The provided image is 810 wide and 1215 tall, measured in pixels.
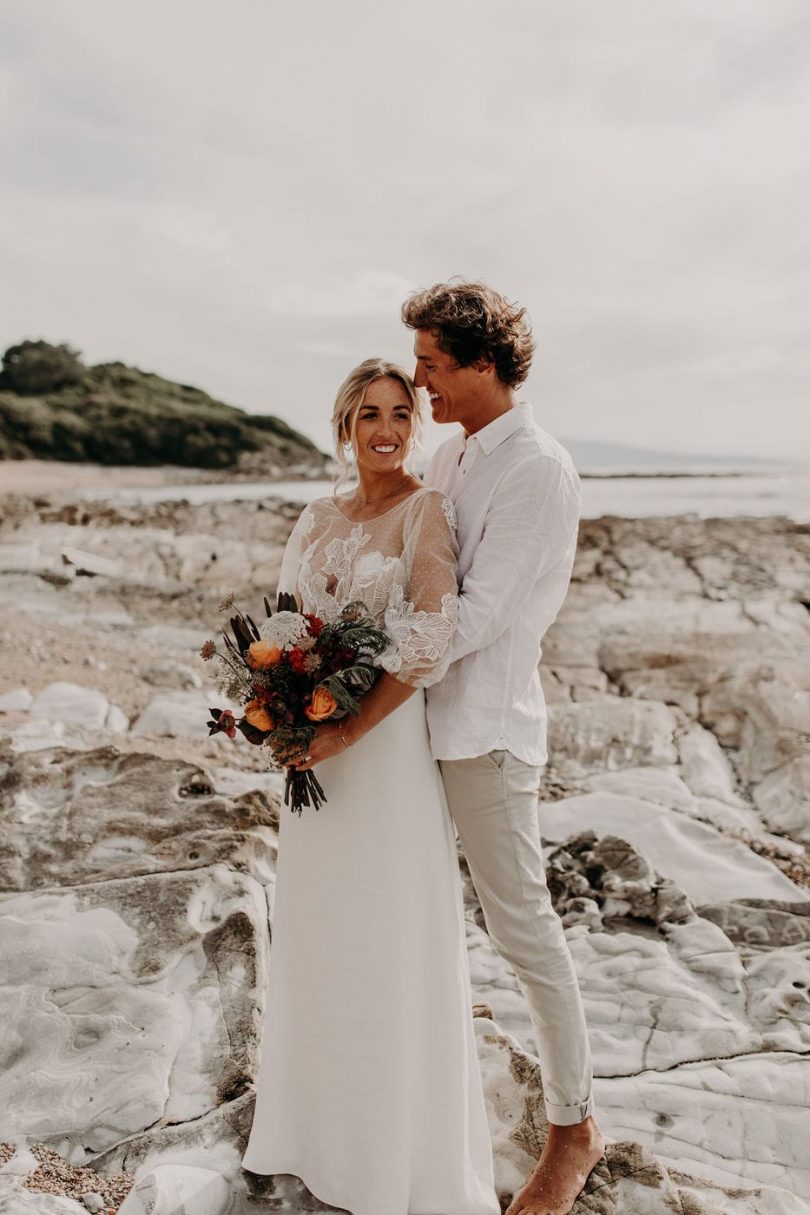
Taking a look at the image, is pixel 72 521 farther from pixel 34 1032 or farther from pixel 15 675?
pixel 34 1032

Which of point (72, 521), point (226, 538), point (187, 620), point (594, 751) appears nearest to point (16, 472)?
point (72, 521)

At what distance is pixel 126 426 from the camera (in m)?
28.7

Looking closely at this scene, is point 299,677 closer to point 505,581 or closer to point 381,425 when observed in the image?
point 505,581

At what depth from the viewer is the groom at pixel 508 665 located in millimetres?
2508

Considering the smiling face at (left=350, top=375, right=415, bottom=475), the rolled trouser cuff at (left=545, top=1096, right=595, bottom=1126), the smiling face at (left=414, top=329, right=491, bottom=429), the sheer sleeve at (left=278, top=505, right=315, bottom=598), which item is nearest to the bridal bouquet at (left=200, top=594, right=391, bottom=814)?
the sheer sleeve at (left=278, top=505, right=315, bottom=598)

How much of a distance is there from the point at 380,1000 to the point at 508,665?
3.07 feet

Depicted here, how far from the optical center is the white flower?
241 cm

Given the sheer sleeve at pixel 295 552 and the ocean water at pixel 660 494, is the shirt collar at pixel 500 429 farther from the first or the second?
the ocean water at pixel 660 494

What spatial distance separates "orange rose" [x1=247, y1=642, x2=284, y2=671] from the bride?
0.77ft

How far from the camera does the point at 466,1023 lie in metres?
2.70

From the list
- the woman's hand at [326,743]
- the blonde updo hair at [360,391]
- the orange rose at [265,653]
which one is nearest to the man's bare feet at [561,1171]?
the woman's hand at [326,743]

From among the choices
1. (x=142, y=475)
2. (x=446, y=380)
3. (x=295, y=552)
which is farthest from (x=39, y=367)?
(x=446, y=380)

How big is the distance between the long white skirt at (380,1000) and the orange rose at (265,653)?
347mm

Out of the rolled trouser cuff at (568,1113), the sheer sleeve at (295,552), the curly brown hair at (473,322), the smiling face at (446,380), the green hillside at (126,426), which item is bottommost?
the rolled trouser cuff at (568,1113)
